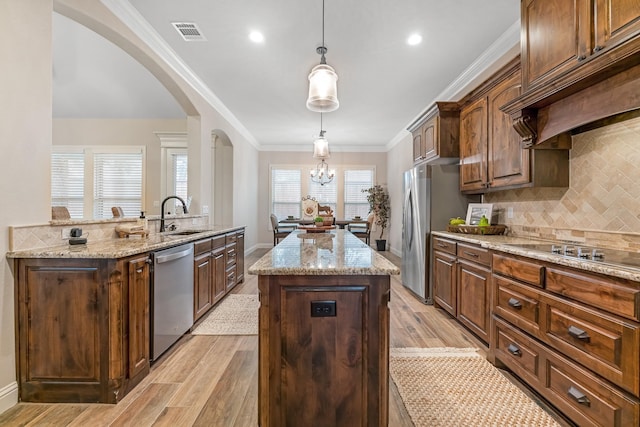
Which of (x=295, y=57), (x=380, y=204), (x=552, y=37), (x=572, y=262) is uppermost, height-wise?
(x=295, y=57)

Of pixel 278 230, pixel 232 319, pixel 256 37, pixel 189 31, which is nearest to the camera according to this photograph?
pixel 189 31

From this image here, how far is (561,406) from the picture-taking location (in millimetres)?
1700

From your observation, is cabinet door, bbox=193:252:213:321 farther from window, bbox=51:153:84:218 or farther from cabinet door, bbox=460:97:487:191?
window, bbox=51:153:84:218

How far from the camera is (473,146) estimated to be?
3.47 meters

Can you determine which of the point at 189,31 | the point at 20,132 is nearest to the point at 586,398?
the point at 20,132

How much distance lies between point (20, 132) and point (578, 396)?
138 inches

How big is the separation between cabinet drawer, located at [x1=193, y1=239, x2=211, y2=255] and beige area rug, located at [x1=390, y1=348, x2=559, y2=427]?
6.70 ft

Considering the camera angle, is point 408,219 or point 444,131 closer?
point 444,131

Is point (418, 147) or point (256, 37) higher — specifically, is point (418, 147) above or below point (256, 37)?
below

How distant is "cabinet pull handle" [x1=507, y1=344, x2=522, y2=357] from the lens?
2.08 m

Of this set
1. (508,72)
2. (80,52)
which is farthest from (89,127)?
(508,72)

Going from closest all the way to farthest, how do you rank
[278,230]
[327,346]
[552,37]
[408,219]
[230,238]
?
[327,346], [552,37], [230,238], [408,219], [278,230]

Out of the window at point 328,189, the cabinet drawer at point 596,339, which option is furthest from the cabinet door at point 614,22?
the window at point 328,189

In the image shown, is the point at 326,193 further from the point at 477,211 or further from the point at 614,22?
the point at 614,22
